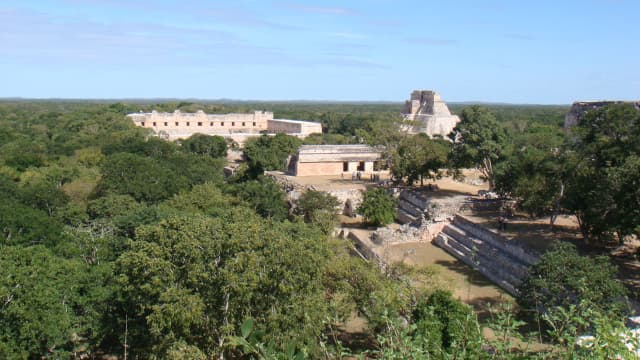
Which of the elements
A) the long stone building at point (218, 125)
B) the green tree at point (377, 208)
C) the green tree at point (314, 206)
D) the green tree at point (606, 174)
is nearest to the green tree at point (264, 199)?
the green tree at point (314, 206)

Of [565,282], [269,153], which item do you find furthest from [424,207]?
[269,153]

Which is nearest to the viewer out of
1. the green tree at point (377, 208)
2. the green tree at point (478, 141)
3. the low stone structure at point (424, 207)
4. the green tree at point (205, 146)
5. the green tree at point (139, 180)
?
the low stone structure at point (424, 207)

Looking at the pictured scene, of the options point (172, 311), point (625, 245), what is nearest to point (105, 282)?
point (172, 311)

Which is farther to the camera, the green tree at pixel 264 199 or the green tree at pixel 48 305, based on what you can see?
Answer: the green tree at pixel 264 199

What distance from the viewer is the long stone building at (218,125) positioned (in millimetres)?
47094

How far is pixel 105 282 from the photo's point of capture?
1123 centimetres

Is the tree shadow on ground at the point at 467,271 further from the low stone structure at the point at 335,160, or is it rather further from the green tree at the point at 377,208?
the low stone structure at the point at 335,160

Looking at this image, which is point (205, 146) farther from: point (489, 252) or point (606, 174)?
point (606, 174)

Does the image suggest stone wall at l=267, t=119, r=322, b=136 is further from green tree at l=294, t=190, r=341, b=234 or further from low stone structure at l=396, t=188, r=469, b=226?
green tree at l=294, t=190, r=341, b=234

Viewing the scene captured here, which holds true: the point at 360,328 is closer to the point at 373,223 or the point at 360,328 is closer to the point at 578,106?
the point at 373,223

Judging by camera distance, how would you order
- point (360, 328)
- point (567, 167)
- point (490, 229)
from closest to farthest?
1. point (360, 328)
2. point (567, 167)
3. point (490, 229)

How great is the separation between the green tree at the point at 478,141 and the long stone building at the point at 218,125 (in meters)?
23.4

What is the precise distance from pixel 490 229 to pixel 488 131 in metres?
5.93

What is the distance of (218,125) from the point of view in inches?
2080
